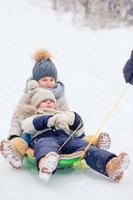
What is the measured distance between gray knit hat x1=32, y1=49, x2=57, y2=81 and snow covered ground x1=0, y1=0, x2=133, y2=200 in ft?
2.47

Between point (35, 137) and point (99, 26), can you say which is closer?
point (35, 137)

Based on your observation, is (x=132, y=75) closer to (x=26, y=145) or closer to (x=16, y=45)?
(x=26, y=145)

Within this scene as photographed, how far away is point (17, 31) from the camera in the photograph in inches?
395

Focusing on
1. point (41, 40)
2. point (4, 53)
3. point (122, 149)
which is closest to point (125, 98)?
point (122, 149)

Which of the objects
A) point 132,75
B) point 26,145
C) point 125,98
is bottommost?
point 125,98

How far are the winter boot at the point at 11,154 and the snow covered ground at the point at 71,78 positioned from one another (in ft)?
0.19

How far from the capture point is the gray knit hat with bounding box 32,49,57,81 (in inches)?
181

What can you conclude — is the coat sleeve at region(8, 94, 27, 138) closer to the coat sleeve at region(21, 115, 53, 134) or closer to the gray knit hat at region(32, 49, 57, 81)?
the coat sleeve at region(21, 115, 53, 134)

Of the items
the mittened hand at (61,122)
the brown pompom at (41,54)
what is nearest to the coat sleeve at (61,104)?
the brown pompom at (41,54)

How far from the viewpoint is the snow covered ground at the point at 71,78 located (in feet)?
11.9

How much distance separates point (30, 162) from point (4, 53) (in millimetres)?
4938

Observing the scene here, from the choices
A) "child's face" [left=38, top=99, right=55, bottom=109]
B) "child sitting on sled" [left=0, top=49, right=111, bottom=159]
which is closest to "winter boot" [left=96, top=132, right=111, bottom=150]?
"child sitting on sled" [left=0, top=49, right=111, bottom=159]

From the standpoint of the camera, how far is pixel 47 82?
4562 millimetres

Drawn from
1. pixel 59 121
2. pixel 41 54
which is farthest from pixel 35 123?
pixel 41 54
